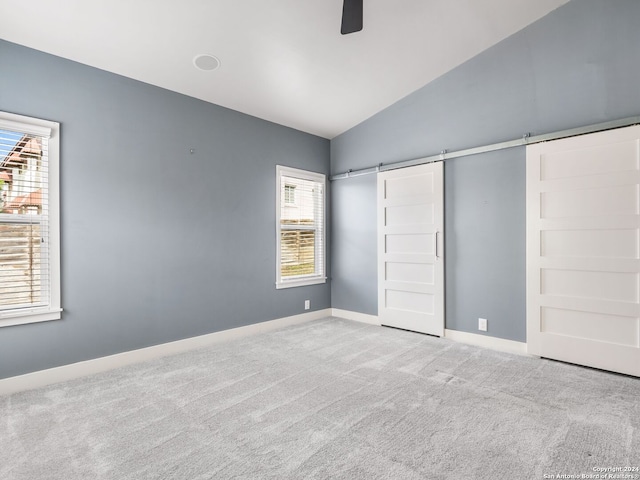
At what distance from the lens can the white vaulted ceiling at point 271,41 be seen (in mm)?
2633

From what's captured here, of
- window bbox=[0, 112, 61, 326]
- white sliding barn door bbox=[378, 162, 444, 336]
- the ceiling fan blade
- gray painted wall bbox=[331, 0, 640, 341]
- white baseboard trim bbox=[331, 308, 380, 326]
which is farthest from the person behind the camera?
white baseboard trim bbox=[331, 308, 380, 326]

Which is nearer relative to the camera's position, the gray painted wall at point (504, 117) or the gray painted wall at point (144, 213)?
the gray painted wall at point (144, 213)

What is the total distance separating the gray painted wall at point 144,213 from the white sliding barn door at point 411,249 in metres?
1.45

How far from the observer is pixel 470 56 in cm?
383

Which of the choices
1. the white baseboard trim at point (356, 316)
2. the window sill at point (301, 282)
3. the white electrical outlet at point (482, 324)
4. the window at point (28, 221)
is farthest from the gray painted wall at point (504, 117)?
the window at point (28, 221)

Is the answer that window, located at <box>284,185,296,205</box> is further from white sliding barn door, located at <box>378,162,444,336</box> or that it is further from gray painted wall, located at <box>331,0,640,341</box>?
gray painted wall, located at <box>331,0,640,341</box>

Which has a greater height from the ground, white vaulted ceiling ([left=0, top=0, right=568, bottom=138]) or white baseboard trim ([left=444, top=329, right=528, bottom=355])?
white vaulted ceiling ([left=0, top=0, right=568, bottom=138])

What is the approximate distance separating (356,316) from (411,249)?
132cm

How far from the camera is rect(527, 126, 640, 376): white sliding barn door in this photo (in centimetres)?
294

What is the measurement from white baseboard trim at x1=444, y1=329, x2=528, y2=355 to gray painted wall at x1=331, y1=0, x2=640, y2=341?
65mm

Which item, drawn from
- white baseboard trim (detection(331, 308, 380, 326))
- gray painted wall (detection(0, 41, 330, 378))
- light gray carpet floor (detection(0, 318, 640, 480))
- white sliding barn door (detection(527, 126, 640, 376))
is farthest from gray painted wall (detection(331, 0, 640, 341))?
gray painted wall (detection(0, 41, 330, 378))

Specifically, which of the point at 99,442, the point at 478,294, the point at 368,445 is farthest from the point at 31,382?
the point at 478,294

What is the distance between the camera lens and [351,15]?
216 cm

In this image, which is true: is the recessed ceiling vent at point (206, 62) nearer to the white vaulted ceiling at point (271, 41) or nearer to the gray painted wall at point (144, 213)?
the white vaulted ceiling at point (271, 41)
